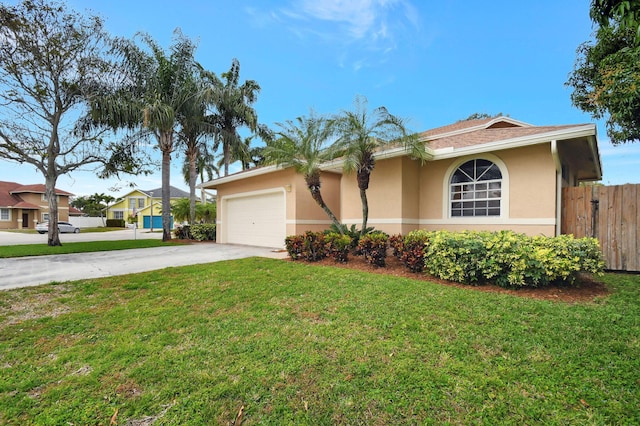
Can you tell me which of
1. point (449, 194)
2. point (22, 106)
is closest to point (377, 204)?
point (449, 194)

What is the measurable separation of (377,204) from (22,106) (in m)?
15.9

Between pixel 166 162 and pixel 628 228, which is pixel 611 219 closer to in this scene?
pixel 628 228

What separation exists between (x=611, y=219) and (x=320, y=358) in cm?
841

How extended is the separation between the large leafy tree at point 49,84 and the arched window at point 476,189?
52.9 ft

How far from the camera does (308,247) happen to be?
28.1 ft

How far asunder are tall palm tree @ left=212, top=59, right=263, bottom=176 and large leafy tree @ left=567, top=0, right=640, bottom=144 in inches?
607

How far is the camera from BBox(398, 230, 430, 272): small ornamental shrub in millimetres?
6633

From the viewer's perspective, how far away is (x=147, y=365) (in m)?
3.02

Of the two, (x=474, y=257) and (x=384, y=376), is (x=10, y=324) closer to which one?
(x=384, y=376)

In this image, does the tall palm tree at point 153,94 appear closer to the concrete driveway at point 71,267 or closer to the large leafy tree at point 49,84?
the large leafy tree at point 49,84

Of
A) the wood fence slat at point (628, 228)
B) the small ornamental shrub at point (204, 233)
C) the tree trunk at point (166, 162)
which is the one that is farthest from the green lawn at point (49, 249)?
the wood fence slat at point (628, 228)

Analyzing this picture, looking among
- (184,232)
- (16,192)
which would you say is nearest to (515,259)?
(184,232)

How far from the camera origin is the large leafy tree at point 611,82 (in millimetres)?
8805

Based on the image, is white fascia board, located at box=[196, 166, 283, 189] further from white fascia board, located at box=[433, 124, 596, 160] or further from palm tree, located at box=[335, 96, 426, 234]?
white fascia board, located at box=[433, 124, 596, 160]
